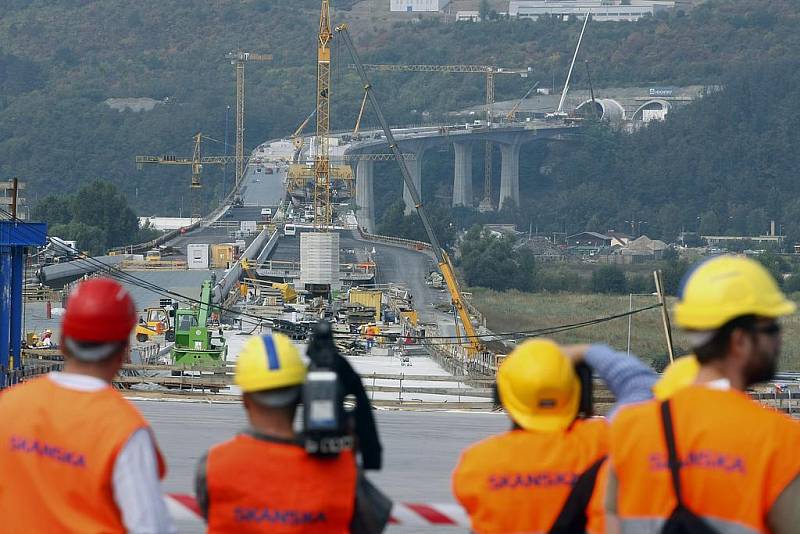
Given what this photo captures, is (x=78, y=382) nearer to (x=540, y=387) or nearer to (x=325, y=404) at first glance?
(x=325, y=404)

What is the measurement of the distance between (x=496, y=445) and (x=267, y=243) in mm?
92970

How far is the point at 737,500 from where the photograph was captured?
14.4 ft

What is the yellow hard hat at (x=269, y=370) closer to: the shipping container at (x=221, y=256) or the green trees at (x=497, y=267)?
the shipping container at (x=221, y=256)

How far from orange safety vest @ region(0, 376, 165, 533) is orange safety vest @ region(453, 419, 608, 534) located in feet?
3.87

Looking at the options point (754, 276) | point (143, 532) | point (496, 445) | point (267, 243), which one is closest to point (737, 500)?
point (754, 276)

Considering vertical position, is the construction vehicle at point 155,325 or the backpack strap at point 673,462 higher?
the construction vehicle at point 155,325

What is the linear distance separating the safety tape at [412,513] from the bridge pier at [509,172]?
177 m

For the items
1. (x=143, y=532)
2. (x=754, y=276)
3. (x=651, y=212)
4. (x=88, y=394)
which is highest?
(x=651, y=212)

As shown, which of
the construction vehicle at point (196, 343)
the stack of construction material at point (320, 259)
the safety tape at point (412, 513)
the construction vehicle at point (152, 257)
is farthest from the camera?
the construction vehicle at point (152, 257)

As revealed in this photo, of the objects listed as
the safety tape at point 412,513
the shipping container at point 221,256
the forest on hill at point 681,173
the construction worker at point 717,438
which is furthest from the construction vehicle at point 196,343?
the forest on hill at point 681,173

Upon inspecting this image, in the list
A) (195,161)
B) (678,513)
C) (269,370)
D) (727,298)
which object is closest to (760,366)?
(727,298)

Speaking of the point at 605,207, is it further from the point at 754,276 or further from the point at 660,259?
the point at 754,276

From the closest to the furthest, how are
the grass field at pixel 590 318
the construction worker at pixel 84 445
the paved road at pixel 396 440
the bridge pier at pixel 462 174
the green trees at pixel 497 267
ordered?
the construction worker at pixel 84 445 < the paved road at pixel 396 440 < the grass field at pixel 590 318 < the green trees at pixel 497 267 < the bridge pier at pixel 462 174

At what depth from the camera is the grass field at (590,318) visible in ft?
208
